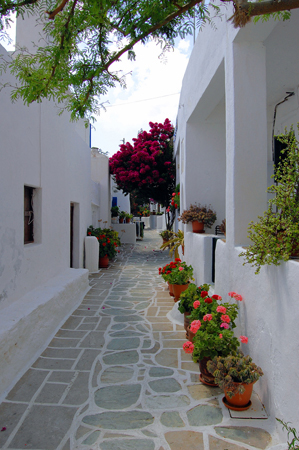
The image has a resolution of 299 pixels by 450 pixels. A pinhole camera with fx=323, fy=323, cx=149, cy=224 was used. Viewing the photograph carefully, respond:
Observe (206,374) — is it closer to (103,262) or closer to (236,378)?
(236,378)

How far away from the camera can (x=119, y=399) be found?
325 cm

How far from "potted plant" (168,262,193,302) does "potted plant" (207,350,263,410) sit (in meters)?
3.44

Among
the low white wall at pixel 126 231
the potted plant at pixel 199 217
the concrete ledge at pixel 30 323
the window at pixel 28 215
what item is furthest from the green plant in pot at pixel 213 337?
the low white wall at pixel 126 231

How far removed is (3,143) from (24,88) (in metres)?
1.06

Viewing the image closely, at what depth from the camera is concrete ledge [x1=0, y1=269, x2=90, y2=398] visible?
139 inches

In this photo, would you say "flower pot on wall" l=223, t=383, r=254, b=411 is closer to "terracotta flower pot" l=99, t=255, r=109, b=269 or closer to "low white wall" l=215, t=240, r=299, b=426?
"low white wall" l=215, t=240, r=299, b=426

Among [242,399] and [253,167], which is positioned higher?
[253,167]

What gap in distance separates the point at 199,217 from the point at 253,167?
280cm

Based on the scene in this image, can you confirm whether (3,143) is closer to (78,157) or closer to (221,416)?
(221,416)

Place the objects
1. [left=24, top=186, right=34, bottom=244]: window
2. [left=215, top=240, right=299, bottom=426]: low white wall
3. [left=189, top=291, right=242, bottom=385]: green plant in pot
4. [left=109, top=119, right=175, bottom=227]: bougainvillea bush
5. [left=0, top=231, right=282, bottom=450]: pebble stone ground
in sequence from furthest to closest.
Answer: [left=109, top=119, right=175, bottom=227]: bougainvillea bush, [left=24, top=186, right=34, bottom=244]: window, [left=189, top=291, right=242, bottom=385]: green plant in pot, [left=0, top=231, right=282, bottom=450]: pebble stone ground, [left=215, top=240, right=299, bottom=426]: low white wall

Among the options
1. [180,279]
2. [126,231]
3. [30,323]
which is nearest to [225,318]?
[30,323]

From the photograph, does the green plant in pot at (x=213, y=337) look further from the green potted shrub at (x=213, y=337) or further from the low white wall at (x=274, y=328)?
the low white wall at (x=274, y=328)

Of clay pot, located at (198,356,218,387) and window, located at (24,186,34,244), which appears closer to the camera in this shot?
clay pot, located at (198,356,218,387)

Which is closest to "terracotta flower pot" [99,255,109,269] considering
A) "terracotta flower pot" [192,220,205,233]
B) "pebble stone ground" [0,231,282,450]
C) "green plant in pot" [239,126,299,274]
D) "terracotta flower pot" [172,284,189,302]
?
"terracotta flower pot" [172,284,189,302]
